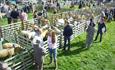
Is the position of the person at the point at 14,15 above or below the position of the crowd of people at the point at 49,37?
above

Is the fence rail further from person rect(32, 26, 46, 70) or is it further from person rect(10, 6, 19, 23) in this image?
person rect(10, 6, 19, 23)

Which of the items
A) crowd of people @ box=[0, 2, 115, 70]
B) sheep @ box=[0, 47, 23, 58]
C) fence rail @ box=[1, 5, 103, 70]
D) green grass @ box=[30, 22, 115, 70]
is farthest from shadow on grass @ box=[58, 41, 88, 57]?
sheep @ box=[0, 47, 23, 58]

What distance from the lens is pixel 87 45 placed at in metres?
17.8

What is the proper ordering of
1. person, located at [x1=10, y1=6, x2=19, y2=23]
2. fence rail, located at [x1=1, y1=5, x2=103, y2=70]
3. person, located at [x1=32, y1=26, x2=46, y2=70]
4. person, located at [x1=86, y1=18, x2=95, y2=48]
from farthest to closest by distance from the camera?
person, located at [x1=10, y1=6, x2=19, y2=23]
person, located at [x1=86, y1=18, x2=95, y2=48]
fence rail, located at [x1=1, y1=5, x2=103, y2=70]
person, located at [x1=32, y1=26, x2=46, y2=70]

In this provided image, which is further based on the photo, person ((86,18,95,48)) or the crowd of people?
person ((86,18,95,48))

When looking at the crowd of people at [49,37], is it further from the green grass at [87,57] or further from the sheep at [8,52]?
the sheep at [8,52]

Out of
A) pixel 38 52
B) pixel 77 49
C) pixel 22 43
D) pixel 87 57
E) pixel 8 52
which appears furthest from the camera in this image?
pixel 77 49

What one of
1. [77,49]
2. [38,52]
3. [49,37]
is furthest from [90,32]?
[38,52]

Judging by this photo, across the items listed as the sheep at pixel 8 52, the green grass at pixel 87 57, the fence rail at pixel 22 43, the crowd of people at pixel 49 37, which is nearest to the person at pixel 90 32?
the crowd of people at pixel 49 37

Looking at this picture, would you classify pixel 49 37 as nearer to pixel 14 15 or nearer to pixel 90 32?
pixel 90 32

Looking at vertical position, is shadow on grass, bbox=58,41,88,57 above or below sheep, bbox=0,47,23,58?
below

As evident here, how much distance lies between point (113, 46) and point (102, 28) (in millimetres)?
1517

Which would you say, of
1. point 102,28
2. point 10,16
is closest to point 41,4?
point 10,16

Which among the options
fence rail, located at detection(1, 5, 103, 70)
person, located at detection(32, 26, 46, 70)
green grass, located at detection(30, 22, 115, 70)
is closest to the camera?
person, located at detection(32, 26, 46, 70)
